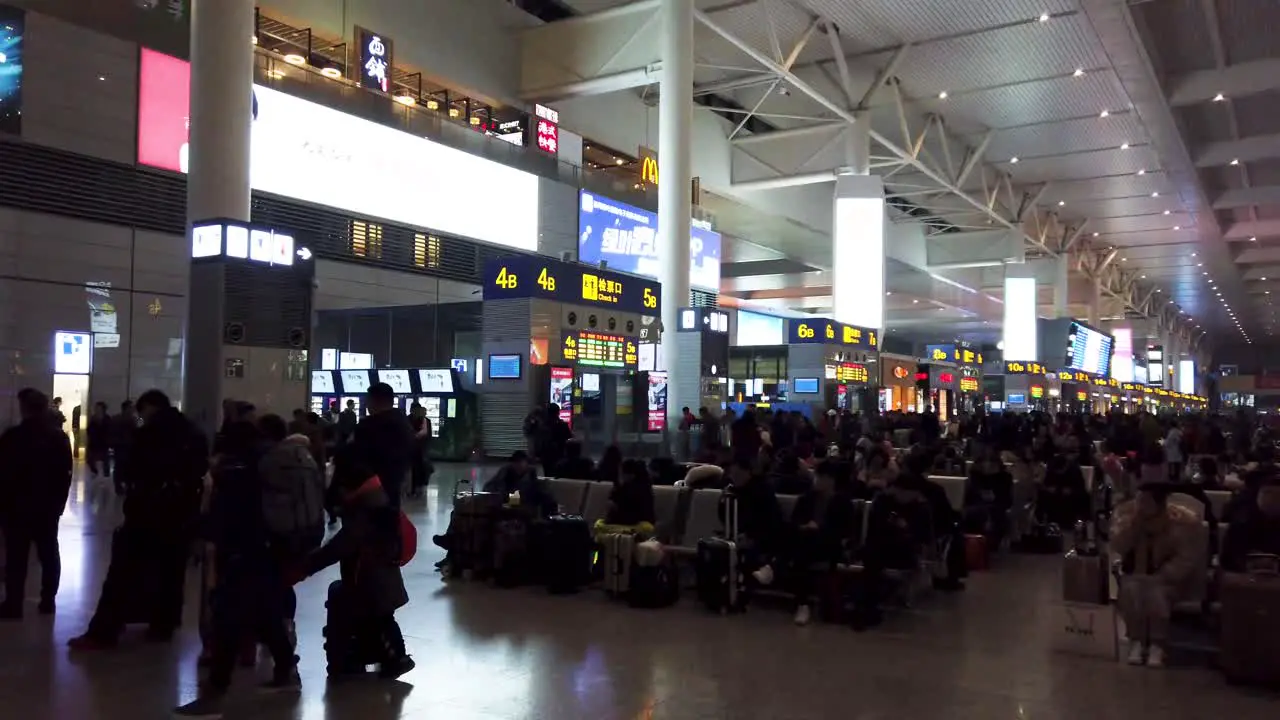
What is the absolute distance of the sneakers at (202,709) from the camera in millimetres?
4695

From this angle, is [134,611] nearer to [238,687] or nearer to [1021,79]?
[238,687]

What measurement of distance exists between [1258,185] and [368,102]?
3175 cm

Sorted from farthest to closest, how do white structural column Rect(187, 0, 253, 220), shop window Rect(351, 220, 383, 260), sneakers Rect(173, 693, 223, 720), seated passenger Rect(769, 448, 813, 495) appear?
1. shop window Rect(351, 220, 383, 260)
2. white structural column Rect(187, 0, 253, 220)
3. seated passenger Rect(769, 448, 813, 495)
4. sneakers Rect(173, 693, 223, 720)

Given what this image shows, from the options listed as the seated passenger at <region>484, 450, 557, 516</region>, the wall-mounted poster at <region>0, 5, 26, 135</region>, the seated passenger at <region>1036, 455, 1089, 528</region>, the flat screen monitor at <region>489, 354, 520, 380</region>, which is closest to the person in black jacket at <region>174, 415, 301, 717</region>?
the seated passenger at <region>484, 450, 557, 516</region>

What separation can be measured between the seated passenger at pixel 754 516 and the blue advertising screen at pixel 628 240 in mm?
20806

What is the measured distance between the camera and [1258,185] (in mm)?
35406

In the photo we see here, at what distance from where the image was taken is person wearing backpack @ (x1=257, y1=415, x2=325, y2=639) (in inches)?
201

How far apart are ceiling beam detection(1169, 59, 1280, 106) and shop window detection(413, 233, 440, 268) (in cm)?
1981

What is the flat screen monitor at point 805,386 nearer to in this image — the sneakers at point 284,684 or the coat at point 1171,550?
the coat at point 1171,550

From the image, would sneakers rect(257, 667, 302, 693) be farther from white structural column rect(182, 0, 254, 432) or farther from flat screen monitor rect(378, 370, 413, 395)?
flat screen monitor rect(378, 370, 413, 395)

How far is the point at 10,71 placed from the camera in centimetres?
1734

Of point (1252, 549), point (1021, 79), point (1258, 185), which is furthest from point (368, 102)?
point (1258, 185)

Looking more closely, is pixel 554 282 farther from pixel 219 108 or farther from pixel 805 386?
pixel 805 386

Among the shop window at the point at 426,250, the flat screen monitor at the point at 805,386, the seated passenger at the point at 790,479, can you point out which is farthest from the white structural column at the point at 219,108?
the flat screen monitor at the point at 805,386
